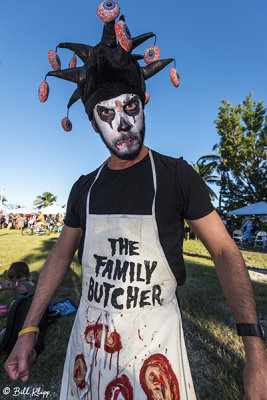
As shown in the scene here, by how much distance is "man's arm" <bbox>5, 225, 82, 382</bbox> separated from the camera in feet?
3.67

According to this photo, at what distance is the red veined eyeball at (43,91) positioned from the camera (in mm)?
1530

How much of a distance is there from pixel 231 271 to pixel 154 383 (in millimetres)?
580

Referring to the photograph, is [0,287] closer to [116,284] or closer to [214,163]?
[116,284]

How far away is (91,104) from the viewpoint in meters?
1.37

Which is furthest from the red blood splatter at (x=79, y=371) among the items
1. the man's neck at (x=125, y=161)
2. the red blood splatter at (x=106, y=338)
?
the man's neck at (x=125, y=161)

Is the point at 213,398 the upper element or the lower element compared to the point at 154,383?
lower

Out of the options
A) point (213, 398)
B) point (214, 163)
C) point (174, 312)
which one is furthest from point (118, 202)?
point (214, 163)

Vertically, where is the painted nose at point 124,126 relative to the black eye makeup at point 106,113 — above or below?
below

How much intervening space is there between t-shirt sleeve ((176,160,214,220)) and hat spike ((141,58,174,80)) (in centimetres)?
76

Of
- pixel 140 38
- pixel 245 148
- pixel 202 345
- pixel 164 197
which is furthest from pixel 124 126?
pixel 245 148

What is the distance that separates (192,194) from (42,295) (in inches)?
40.3

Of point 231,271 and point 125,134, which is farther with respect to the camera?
point 125,134

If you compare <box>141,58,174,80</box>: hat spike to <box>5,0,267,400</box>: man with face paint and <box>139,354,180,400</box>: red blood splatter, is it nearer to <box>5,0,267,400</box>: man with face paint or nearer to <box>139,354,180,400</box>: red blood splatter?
<box>5,0,267,400</box>: man with face paint

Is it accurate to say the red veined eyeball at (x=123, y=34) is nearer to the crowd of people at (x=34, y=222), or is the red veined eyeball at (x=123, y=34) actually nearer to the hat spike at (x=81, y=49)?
the hat spike at (x=81, y=49)
